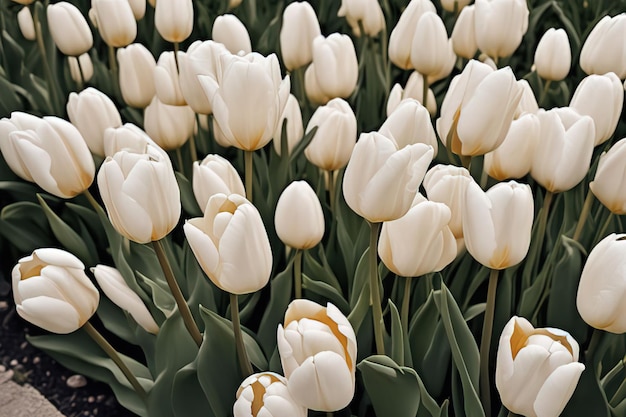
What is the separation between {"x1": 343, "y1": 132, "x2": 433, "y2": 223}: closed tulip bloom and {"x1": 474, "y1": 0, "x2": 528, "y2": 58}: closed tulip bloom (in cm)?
73

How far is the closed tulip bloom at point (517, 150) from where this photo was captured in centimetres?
108

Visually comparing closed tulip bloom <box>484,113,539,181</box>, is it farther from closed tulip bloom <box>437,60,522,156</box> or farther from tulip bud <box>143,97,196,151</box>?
tulip bud <box>143,97,196,151</box>

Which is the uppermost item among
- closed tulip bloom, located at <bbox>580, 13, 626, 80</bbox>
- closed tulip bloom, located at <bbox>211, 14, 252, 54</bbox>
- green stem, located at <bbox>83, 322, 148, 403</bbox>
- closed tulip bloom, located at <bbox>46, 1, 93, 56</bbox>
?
closed tulip bloom, located at <bbox>580, 13, 626, 80</bbox>

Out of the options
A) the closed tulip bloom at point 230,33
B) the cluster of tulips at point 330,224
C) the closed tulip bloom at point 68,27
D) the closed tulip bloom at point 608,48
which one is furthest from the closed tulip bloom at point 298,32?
the closed tulip bloom at point 608,48

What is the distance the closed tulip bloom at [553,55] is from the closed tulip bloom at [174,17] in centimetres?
74

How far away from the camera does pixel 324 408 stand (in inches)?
33.4

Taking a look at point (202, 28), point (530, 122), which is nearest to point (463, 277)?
point (530, 122)

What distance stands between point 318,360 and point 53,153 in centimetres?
54

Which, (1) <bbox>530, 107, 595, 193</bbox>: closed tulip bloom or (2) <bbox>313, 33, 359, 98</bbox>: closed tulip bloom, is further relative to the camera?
(2) <bbox>313, 33, 359, 98</bbox>: closed tulip bloom

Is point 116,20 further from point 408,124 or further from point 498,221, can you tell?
point 498,221

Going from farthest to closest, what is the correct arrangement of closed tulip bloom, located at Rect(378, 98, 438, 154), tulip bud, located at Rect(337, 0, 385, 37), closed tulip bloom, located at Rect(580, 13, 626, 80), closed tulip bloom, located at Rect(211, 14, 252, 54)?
tulip bud, located at Rect(337, 0, 385, 37) < closed tulip bloom, located at Rect(211, 14, 252, 54) < closed tulip bloom, located at Rect(580, 13, 626, 80) < closed tulip bloom, located at Rect(378, 98, 438, 154)

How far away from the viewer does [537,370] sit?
78 cm

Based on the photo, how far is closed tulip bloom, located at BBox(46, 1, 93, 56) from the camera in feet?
5.26

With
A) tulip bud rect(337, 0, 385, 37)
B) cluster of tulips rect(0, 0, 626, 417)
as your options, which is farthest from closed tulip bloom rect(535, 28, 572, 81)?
tulip bud rect(337, 0, 385, 37)
